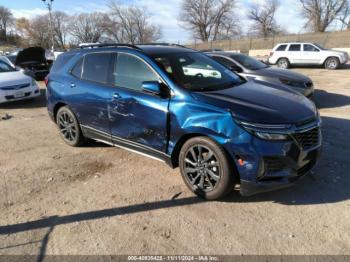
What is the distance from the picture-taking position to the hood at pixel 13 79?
9.84 meters

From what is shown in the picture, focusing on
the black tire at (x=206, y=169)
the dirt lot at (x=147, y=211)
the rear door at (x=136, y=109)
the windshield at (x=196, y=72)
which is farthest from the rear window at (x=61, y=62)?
the black tire at (x=206, y=169)

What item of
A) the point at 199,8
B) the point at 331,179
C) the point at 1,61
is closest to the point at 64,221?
the point at 331,179

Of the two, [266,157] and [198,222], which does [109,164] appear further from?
[266,157]

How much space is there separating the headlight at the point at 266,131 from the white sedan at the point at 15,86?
27.3 ft

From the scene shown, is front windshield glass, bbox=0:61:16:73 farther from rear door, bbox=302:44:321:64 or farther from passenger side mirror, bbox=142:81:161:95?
rear door, bbox=302:44:321:64

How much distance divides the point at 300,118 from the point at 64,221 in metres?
2.86

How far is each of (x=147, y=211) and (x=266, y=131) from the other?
160 centimetres

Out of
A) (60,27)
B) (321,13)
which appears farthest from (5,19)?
(321,13)

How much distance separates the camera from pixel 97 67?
5.36 m

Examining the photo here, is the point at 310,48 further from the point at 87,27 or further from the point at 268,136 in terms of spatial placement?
the point at 87,27

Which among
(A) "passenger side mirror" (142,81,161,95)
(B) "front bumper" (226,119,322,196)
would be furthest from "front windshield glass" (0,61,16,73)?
(B) "front bumper" (226,119,322,196)

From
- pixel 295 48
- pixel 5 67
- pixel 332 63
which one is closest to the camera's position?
pixel 5 67

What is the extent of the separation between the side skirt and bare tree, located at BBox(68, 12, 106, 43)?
2615 inches

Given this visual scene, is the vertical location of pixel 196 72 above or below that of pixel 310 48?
above
